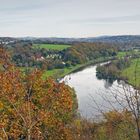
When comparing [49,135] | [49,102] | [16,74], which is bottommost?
[49,135]

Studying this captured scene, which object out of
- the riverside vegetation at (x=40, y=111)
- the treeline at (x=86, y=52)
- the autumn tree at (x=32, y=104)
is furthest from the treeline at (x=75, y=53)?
the autumn tree at (x=32, y=104)

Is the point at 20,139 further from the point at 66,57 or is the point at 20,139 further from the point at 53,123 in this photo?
the point at 66,57

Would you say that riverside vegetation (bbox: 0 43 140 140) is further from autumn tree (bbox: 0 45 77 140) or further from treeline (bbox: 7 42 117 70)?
treeline (bbox: 7 42 117 70)

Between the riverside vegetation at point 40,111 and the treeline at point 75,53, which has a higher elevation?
the riverside vegetation at point 40,111

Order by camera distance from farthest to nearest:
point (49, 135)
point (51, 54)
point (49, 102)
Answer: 1. point (51, 54)
2. point (49, 135)
3. point (49, 102)

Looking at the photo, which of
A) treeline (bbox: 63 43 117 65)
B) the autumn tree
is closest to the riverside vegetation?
the autumn tree

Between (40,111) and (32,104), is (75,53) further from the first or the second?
(40,111)

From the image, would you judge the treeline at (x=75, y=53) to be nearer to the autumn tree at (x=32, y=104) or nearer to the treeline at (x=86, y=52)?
the treeline at (x=86, y=52)

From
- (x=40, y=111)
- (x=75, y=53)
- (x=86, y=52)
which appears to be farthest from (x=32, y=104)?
(x=86, y=52)

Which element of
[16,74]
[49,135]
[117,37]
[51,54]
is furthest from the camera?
[117,37]

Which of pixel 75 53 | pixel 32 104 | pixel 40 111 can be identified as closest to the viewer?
pixel 40 111

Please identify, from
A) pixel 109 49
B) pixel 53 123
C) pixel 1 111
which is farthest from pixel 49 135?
pixel 109 49
